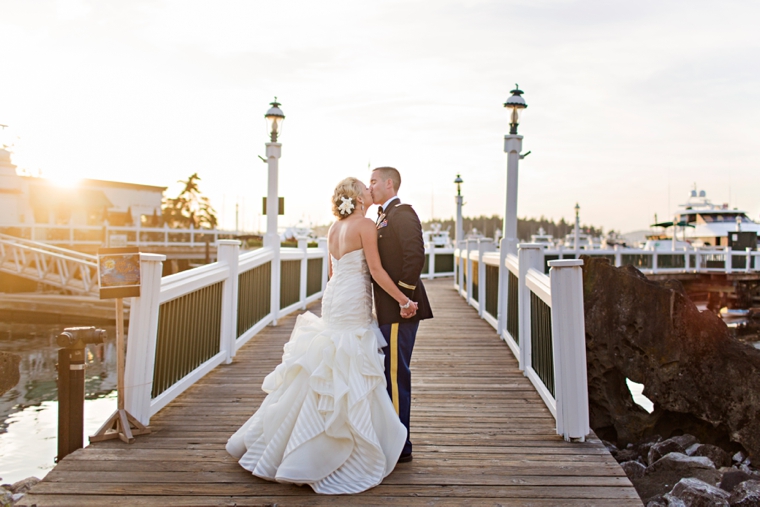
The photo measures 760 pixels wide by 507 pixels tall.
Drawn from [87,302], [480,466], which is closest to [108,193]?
[87,302]

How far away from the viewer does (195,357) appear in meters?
6.38

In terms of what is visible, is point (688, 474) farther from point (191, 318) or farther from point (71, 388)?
point (71, 388)

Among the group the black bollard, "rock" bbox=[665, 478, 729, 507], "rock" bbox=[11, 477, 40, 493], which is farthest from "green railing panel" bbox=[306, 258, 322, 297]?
"rock" bbox=[665, 478, 729, 507]

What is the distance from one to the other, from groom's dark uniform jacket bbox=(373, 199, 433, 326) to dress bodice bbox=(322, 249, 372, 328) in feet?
0.36

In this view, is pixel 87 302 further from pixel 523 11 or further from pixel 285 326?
pixel 523 11

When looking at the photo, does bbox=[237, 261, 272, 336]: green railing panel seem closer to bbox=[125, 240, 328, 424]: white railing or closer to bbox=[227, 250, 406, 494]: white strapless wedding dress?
bbox=[125, 240, 328, 424]: white railing

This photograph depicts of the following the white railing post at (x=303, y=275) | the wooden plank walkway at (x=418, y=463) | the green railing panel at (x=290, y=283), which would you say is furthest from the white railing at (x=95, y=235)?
the wooden plank walkway at (x=418, y=463)

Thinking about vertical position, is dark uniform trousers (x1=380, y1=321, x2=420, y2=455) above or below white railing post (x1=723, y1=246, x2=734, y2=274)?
below

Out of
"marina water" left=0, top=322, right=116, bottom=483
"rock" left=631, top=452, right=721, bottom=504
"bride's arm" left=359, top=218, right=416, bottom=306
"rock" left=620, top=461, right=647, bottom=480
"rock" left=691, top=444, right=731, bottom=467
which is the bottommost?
"marina water" left=0, top=322, right=116, bottom=483

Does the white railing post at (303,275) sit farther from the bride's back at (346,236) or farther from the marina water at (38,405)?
the bride's back at (346,236)

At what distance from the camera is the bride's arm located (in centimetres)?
414

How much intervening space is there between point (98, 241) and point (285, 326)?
25.0 metres

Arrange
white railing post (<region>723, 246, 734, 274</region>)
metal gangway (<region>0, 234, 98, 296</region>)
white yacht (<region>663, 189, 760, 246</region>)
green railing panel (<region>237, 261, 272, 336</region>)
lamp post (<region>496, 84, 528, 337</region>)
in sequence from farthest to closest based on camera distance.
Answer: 1. white yacht (<region>663, 189, 760, 246</region>)
2. white railing post (<region>723, 246, 734, 274</region>)
3. metal gangway (<region>0, 234, 98, 296</region>)
4. lamp post (<region>496, 84, 528, 337</region>)
5. green railing panel (<region>237, 261, 272, 336</region>)

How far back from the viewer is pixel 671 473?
553 centimetres
